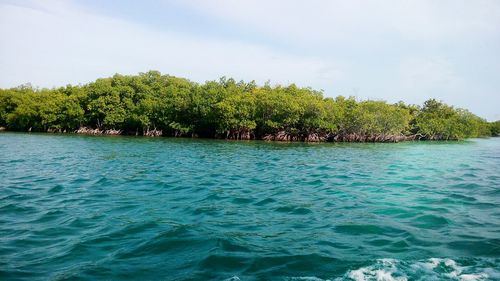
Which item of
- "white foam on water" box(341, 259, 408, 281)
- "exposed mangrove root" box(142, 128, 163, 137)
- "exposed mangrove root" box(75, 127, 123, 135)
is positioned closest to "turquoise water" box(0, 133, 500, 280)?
"white foam on water" box(341, 259, 408, 281)

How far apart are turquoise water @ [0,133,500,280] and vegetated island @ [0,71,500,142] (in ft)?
108

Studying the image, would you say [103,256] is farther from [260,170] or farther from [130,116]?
[130,116]

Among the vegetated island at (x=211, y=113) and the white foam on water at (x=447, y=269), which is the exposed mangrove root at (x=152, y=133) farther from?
the white foam on water at (x=447, y=269)

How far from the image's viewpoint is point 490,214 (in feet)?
26.8

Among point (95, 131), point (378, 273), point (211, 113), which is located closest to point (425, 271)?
point (378, 273)

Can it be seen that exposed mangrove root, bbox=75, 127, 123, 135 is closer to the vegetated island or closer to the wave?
the vegetated island

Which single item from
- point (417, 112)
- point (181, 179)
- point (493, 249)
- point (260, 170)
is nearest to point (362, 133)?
point (417, 112)

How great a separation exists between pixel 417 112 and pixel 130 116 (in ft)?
170

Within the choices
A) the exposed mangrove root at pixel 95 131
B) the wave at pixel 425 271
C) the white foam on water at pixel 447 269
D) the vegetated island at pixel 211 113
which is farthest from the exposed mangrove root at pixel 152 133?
the white foam on water at pixel 447 269

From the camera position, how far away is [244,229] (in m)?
6.93

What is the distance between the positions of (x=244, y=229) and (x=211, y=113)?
1666 inches

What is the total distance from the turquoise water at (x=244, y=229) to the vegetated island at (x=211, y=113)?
32.9 metres

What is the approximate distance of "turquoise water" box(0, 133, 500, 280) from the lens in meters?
4.97

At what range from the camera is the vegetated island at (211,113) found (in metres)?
45.8
